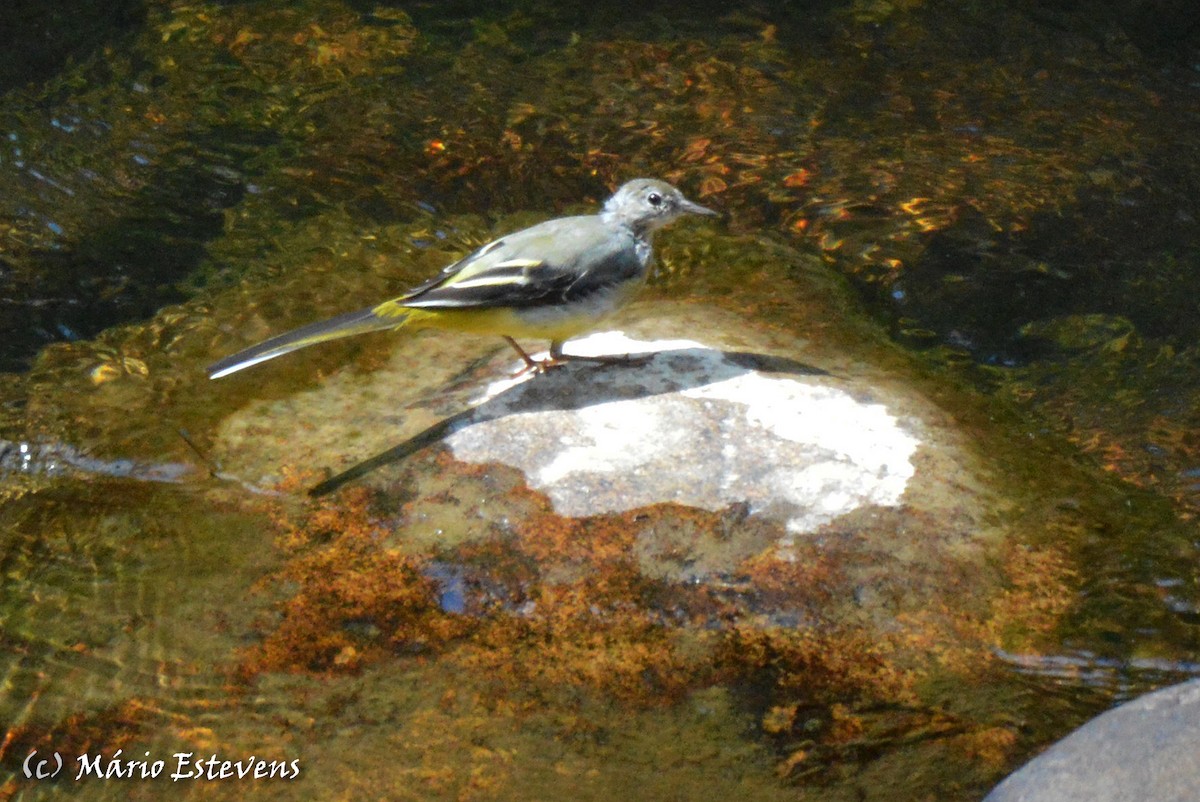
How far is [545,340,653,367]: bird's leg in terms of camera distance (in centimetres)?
576

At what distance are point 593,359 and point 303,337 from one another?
1.32m

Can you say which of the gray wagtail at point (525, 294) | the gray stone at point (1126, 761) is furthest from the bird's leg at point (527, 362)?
the gray stone at point (1126, 761)

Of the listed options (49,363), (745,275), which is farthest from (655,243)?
(49,363)

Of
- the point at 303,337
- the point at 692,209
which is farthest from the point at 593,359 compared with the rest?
the point at 303,337

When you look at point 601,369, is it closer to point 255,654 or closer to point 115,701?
point 255,654

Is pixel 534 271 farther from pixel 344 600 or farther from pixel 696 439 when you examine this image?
pixel 344 600

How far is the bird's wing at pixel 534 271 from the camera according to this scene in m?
5.48

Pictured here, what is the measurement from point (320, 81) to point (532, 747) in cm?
652

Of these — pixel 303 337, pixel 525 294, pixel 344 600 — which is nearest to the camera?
pixel 344 600

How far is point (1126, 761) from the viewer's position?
346cm

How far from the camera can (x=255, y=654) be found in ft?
14.0

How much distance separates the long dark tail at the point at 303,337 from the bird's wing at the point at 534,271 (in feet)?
0.20

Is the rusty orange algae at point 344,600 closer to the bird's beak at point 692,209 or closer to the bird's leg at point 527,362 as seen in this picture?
the bird's leg at point 527,362

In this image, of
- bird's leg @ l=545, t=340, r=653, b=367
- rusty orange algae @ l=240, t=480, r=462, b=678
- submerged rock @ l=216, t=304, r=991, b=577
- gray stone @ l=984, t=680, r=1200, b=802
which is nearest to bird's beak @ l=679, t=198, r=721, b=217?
submerged rock @ l=216, t=304, r=991, b=577
